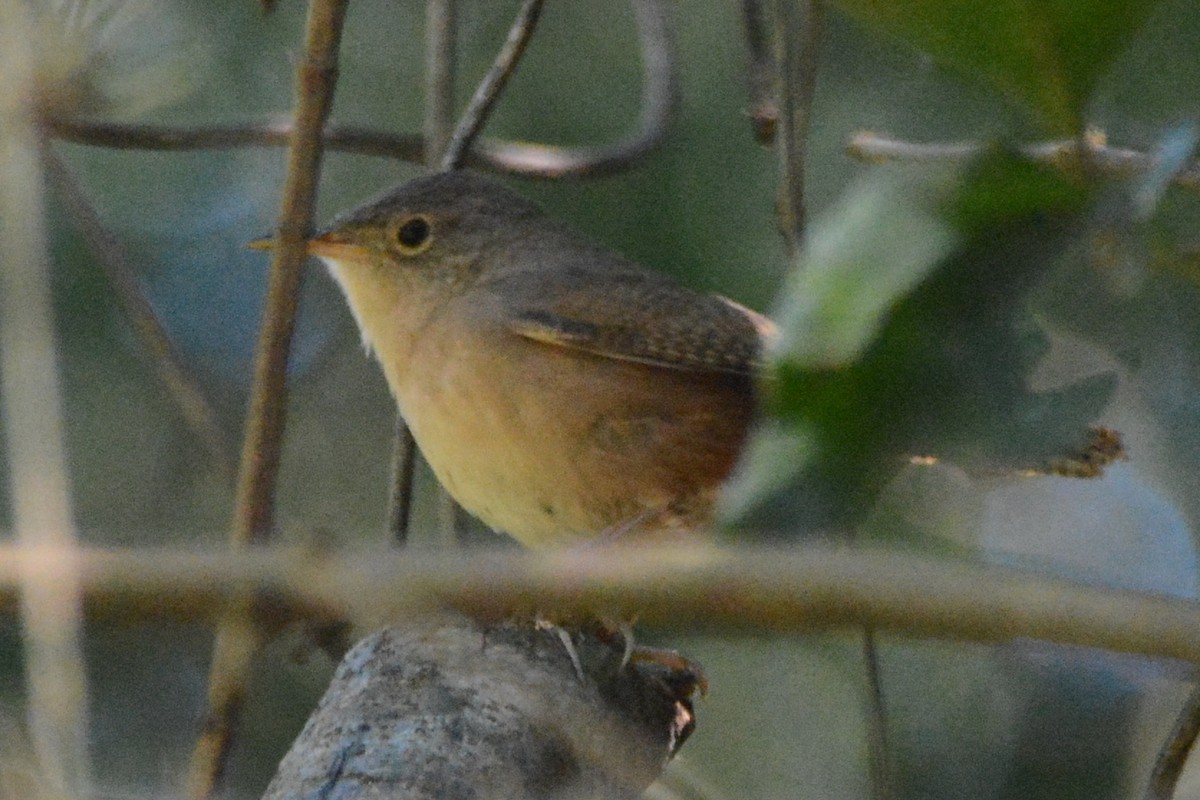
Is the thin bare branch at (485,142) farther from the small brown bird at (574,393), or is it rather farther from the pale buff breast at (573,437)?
the pale buff breast at (573,437)

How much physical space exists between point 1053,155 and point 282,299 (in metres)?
1.71

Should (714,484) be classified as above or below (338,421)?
above

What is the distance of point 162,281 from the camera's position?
6.72 metres

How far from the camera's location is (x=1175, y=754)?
2.72m

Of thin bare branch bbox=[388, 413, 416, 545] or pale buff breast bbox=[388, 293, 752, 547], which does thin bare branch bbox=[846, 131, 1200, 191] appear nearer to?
pale buff breast bbox=[388, 293, 752, 547]

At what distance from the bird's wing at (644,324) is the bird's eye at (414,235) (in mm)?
487

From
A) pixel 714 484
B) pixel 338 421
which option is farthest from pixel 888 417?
pixel 338 421

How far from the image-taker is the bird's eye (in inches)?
177

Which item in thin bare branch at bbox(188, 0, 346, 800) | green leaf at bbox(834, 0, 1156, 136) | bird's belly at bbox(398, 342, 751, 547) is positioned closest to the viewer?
green leaf at bbox(834, 0, 1156, 136)

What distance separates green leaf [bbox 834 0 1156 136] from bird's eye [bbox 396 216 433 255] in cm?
297

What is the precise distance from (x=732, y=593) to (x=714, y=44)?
5.44 meters

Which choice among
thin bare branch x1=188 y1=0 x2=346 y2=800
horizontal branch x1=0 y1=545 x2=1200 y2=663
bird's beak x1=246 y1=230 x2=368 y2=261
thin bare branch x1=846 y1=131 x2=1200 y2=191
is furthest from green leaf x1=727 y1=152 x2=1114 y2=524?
bird's beak x1=246 y1=230 x2=368 y2=261

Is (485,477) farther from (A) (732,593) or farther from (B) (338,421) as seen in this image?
(B) (338,421)

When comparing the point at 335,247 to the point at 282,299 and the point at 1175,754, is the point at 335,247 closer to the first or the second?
the point at 282,299
